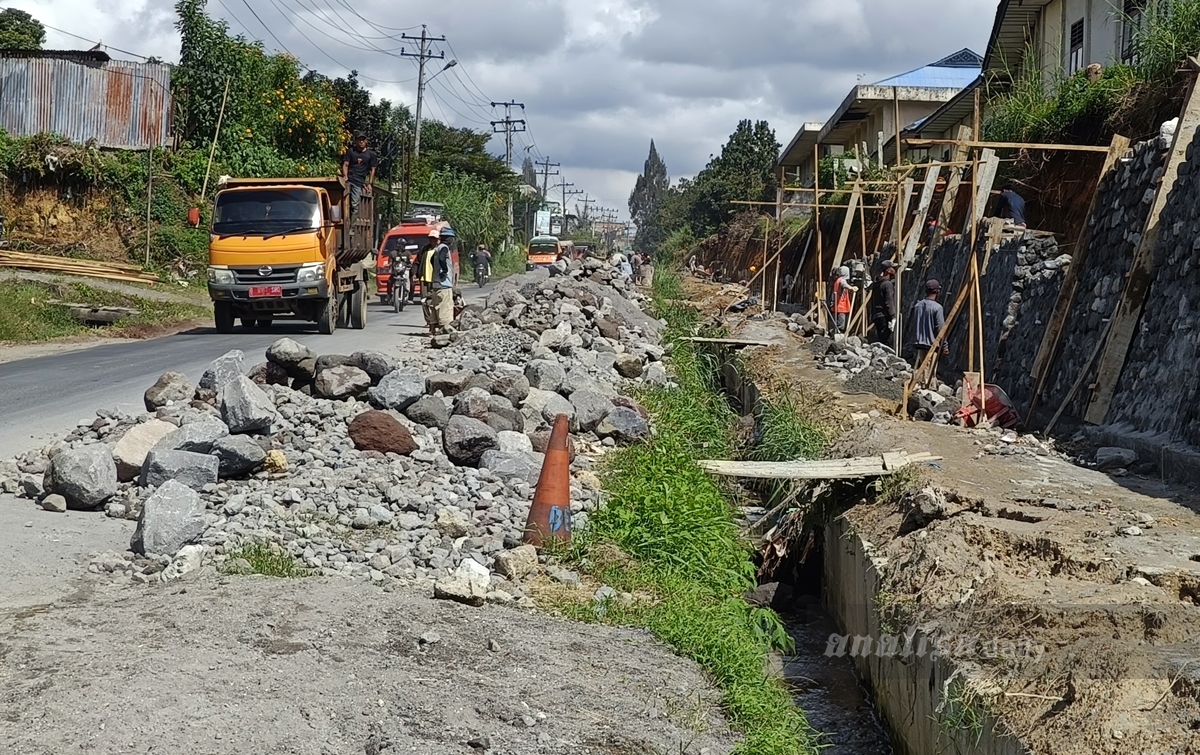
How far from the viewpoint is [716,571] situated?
803 cm

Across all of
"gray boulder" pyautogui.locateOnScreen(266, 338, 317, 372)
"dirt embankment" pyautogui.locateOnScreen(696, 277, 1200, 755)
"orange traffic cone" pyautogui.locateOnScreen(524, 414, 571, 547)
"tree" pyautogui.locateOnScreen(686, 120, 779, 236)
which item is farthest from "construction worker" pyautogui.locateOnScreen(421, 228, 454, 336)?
"tree" pyautogui.locateOnScreen(686, 120, 779, 236)

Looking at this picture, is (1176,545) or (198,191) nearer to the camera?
(1176,545)

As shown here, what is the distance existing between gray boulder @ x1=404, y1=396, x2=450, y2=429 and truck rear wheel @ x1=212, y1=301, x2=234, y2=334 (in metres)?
10.0

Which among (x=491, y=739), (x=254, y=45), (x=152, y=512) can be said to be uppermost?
(x=254, y=45)

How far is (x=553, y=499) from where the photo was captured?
295 inches

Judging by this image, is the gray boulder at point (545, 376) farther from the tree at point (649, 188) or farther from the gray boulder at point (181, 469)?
the tree at point (649, 188)

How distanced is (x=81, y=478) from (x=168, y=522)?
1.06 m

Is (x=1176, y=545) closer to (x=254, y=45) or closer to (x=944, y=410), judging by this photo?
(x=944, y=410)

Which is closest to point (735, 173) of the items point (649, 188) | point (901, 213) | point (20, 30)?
point (20, 30)

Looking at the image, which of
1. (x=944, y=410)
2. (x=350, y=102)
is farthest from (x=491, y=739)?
(x=350, y=102)

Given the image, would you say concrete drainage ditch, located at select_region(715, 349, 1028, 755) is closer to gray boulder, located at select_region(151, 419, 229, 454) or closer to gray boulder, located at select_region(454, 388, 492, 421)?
gray boulder, located at select_region(454, 388, 492, 421)

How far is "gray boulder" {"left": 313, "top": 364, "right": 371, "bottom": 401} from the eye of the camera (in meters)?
9.78

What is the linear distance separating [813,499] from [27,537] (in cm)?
533

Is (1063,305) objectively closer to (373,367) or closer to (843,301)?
(373,367)
